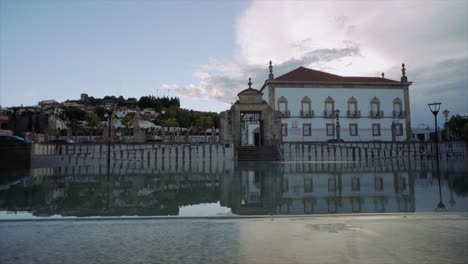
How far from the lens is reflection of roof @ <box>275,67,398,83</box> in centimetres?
4403

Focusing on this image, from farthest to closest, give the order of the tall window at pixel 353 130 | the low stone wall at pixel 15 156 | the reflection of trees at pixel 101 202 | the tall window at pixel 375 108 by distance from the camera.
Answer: the tall window at pixel 375 108 < the tall window at pixel 353 130 < the low stone wall at pixel 15 156 < the reflection of trees at pixel 101 202

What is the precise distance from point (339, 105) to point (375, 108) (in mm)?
5234

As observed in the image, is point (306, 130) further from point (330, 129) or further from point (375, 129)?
point (375, 129)

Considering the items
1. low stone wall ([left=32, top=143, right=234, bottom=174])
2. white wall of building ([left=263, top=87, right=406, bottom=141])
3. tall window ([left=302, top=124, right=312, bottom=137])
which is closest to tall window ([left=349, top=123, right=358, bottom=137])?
white wall of building ([left=263, top=87, right=406, bottom=141])

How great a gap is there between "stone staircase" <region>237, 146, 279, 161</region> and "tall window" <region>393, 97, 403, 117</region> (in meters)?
24.8

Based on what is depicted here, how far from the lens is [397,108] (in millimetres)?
45312

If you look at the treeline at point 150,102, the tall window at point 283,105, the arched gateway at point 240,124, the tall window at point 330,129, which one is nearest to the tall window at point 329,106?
the tall window at point 330,129

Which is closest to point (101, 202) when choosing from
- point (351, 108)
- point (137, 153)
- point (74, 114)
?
point (137, 153)

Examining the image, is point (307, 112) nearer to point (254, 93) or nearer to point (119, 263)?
point (254, 93)

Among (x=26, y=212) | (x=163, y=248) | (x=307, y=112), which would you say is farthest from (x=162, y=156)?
(x=163, y=248)

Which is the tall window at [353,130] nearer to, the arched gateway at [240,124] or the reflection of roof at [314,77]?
the reflection of roof at [314,77]

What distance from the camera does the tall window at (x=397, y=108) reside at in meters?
45.1

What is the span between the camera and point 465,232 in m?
4.12

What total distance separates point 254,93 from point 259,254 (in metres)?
28.1
